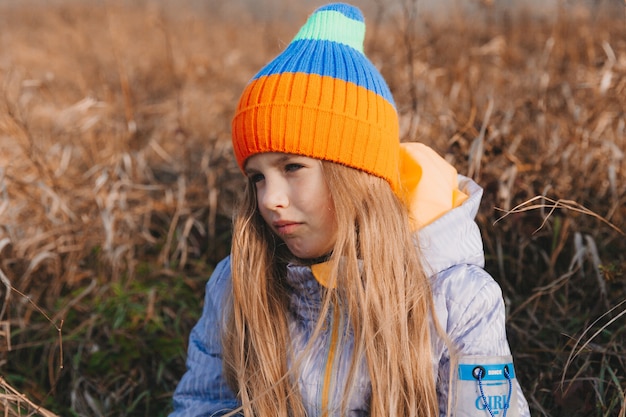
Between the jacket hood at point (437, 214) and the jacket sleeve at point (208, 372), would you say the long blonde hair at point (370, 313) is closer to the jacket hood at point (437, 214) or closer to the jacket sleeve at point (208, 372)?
the jacket hood at point (437, 214)

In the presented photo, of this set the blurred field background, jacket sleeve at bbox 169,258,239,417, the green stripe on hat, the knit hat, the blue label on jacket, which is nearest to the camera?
the blue label on jacket

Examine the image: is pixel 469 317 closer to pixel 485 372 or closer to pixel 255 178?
pixel 485 372

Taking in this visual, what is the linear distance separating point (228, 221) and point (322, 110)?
1.68 meters

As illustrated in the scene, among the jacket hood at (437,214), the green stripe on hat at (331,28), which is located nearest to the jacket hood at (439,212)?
the jacket hood at (437,214)

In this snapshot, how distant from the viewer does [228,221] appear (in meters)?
3.37

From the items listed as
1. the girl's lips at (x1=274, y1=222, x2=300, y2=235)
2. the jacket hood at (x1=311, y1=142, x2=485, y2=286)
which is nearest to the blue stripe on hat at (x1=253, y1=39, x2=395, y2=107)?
the jacket hood at (x1=311, y1=142, x2=485, y2=286)

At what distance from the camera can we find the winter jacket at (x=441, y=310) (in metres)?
1.77

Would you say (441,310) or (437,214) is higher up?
(437,214)

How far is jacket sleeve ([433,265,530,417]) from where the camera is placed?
175 centimetres

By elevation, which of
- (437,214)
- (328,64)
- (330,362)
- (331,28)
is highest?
(331,28)

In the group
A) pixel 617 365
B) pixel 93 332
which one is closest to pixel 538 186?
pixel 617 365

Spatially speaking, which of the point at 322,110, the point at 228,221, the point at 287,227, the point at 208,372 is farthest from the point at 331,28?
the point at 228,221

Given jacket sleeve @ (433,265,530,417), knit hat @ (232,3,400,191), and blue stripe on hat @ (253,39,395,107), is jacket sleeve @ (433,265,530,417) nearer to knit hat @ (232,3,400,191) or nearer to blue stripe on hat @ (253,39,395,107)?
knit hat @ (232,3,400,191)

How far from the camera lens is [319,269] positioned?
1.88m
